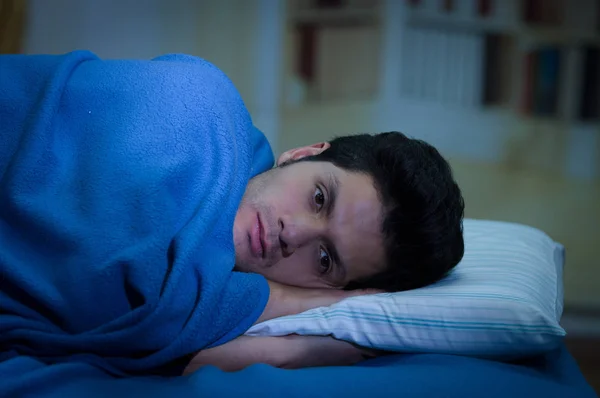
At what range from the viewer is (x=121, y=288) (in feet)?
2.72

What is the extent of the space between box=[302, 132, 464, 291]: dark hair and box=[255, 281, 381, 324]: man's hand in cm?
5

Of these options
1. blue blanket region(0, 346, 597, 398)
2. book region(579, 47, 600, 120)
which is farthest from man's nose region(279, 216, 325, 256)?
book region(579, 47, 600, 120)

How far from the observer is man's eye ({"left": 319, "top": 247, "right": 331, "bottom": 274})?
3.34ft

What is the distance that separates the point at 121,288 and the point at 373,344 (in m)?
0.35

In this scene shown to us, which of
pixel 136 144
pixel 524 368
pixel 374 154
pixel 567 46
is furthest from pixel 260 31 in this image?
pixel 524 368

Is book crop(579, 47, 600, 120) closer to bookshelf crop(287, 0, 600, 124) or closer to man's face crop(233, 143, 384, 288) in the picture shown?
bookshelf crop(287, 0, 600, 124)

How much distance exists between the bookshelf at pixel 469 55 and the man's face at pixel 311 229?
1.35 metres

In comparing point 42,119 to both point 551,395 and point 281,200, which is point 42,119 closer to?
point 281,200

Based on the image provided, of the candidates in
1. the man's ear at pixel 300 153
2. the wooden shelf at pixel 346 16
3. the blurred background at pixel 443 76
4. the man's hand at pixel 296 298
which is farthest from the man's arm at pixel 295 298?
the wooden shelf at pixel 346 16

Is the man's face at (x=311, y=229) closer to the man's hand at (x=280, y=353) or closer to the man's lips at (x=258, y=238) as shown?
the man's lips at (x=258, y=238)

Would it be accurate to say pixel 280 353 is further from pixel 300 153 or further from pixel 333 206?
pixel 300 153

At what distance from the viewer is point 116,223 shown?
0.84m

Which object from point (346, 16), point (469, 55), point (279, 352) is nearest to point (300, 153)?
point (279, 352)

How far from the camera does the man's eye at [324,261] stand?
3.34 ft
